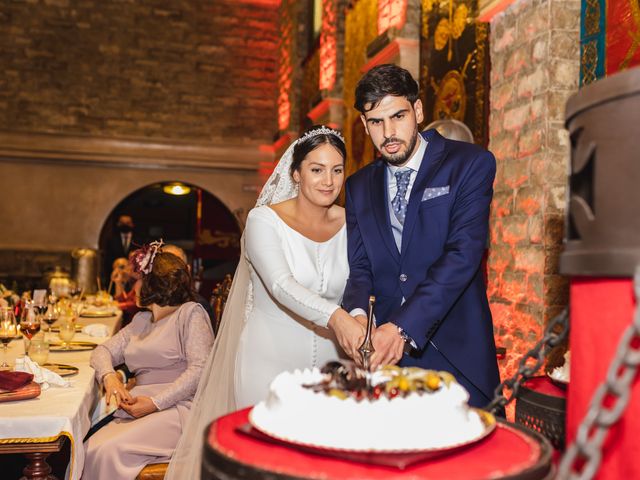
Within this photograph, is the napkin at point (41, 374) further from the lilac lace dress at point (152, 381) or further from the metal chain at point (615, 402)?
the metal chain at point (615, 402)

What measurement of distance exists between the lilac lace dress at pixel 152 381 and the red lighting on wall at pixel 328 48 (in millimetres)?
5207

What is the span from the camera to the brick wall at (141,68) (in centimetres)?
1158

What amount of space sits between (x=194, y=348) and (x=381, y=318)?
4.32ft

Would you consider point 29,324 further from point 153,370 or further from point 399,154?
point 399,154

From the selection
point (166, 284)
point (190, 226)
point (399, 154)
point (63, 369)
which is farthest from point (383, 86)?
point (190, 226)

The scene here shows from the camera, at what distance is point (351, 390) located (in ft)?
4.42

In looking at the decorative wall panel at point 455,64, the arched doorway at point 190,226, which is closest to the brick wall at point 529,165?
the decorative wall panel at point 455,64

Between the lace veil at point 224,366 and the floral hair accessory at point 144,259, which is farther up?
the floral hair accessory at point 144,259

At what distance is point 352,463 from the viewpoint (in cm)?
116

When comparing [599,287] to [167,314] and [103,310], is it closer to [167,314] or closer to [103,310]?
[167,314]

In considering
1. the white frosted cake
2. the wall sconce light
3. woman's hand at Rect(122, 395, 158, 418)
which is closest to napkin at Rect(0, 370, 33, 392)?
woman's hand at Rect(122, 395, 158, 418)

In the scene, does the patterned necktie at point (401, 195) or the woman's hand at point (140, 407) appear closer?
the patterned necktie at point (401, 195)

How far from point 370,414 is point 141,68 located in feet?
38.6

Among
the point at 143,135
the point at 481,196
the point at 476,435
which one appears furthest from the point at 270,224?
the point at 143,135
